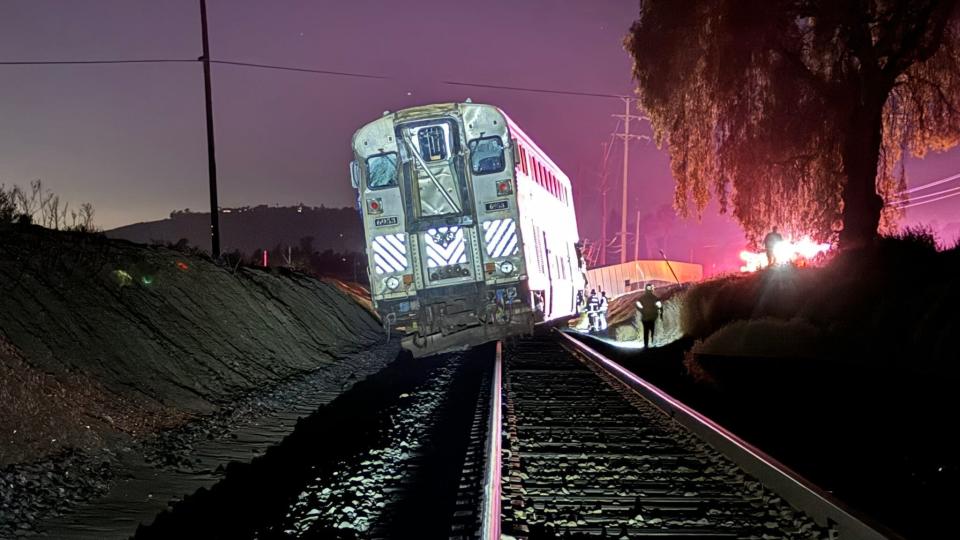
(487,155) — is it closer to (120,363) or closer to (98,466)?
(120,363)

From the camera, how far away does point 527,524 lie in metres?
5.24

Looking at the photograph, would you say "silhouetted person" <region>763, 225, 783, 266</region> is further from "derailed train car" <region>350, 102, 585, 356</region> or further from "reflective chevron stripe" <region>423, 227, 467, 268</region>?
"reflective chevron stripe" <region>423, 227, 467, 268</region>

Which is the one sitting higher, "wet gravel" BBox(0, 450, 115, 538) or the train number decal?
the train number decal

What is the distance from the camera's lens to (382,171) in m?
15.8

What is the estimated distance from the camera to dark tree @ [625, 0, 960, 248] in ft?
58.7

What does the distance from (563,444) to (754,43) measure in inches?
589

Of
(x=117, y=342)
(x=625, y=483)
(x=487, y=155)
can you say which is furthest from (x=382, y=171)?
(x=625, y=483)

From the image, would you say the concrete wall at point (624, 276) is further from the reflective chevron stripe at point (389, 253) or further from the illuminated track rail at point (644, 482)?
the illuminated track rail at point (644, 482)

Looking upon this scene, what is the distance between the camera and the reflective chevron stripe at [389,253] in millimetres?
15883

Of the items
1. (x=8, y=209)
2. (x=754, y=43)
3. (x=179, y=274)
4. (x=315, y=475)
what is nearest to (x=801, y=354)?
(x=754, y=43)

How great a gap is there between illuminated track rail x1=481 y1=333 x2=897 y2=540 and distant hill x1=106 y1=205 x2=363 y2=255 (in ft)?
378

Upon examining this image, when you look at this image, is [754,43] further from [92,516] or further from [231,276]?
[92,516]

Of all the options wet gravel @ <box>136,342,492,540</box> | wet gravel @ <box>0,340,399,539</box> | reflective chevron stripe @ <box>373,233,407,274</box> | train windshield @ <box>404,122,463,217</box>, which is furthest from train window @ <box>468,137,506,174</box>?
wet gravel @ <box>0,340,399,539</box>

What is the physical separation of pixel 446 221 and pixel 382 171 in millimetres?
1652
